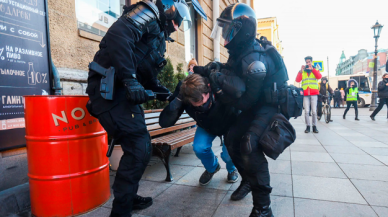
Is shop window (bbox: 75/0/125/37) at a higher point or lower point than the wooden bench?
higher

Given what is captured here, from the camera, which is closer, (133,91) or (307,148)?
(133,91)

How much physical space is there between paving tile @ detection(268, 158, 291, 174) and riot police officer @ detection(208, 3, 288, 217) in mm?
1325

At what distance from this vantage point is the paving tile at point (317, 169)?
9.66 ft

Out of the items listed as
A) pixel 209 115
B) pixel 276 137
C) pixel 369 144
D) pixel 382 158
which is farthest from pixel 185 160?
pixel 369 144

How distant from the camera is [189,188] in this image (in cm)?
264

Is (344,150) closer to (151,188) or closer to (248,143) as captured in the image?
(248,143)

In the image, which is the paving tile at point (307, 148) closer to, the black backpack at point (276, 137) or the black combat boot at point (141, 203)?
the black backpack at point (276, 137)

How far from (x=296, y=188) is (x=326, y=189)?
30 cm

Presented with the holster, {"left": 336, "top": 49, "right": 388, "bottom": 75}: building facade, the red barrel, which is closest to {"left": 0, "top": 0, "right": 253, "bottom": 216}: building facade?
the red barrel

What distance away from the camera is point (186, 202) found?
7.52 ft

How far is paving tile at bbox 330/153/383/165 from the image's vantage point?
3416mm

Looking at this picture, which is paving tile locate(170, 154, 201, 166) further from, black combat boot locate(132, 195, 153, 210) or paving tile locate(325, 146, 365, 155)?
paving tile locate(325, 146, 365, 155)

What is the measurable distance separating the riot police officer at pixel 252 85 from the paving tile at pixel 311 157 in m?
2.13

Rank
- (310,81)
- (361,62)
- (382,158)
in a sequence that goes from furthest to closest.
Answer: (361,62) → (310,81) → (382,158)
